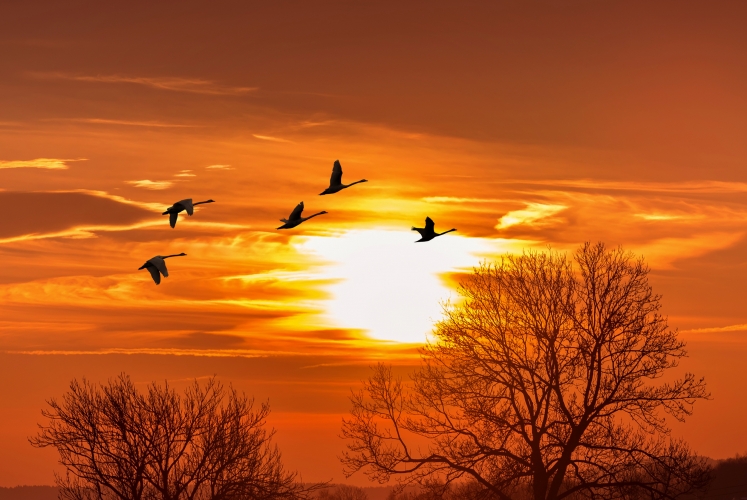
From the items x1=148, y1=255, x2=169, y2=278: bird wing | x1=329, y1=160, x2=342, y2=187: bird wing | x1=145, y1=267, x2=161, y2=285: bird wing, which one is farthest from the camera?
x1=329, y1=160, x2=342, y2=187: bird wing

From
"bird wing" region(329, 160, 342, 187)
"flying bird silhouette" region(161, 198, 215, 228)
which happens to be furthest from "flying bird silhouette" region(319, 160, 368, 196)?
"flying bird silhouette" region(161, 198, 215, 228)

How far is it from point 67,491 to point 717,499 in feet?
134

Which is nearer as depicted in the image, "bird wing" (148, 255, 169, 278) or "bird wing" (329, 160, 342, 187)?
"bird wing" (148, 255, 169, 278)

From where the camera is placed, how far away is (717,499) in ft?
193

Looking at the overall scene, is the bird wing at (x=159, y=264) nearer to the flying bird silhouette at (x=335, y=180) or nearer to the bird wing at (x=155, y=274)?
the bird wing at (x=155, y=274)

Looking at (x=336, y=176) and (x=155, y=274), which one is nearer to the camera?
(x=155, y=274)

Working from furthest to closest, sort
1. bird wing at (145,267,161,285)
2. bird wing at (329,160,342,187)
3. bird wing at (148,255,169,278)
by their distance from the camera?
bird wing at (329,160,342,187) < bird wing at (148,255,169,278) < bird wing at (145,267,161,285)

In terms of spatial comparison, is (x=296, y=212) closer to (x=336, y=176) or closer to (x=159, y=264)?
(x=336, y=176)

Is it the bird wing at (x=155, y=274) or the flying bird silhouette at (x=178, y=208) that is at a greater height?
the flying bird silhouette at (x=178, y=208)

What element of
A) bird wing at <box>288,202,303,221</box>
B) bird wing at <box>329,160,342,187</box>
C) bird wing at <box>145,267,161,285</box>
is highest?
bird wing at <box>329,160,342,187</box>

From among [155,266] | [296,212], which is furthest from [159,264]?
[296,212]

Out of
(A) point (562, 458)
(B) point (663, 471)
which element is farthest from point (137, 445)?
(B) point (663, 471)

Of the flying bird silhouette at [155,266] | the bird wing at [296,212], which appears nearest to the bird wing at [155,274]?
the flying bird silhouette at [155,266]

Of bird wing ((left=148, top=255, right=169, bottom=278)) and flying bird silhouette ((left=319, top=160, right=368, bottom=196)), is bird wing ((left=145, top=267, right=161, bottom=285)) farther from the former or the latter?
flying bird silhouette ((left=319, top=160, right=368, bottom=196))
